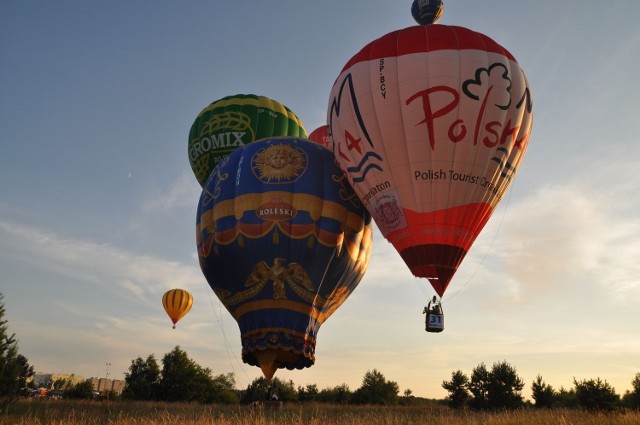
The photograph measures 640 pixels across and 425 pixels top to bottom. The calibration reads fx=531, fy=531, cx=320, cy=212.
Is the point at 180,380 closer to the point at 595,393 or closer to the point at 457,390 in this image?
the point at 457,390

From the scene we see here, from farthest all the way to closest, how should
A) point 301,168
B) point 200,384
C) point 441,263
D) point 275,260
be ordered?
1. point 200,384
2. point 301,168
3. point 275,260
4. point 441,263

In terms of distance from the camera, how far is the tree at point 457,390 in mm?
35594

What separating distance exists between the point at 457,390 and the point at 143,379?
80.1 ft

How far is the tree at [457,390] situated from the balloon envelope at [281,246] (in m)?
18.6

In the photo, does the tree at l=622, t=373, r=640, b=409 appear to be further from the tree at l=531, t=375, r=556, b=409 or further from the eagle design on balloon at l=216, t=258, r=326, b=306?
the eagle design on balloon at l=216, t=258, r=326, b=306

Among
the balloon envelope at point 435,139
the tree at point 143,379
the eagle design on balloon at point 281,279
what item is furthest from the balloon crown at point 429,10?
the tree at point 143,379

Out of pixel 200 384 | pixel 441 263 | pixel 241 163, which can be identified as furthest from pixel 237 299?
pixel 200 384

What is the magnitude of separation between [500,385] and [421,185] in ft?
74.0

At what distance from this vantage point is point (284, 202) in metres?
19.8

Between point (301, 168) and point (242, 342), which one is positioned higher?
point (301, 168)

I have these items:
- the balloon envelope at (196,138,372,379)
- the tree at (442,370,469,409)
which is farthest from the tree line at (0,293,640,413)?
the balloon envelope at (196,138,372,379)

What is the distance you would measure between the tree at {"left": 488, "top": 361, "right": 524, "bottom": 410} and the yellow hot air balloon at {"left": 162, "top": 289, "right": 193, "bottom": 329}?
68.8 ft

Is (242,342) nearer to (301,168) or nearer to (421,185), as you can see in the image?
(301,168)

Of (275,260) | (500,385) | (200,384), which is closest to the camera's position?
(275,260)
